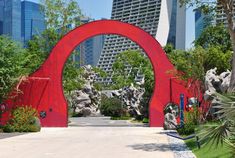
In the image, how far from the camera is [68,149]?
14.1 meters

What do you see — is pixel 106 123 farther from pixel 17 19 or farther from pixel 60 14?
pixel 17 19

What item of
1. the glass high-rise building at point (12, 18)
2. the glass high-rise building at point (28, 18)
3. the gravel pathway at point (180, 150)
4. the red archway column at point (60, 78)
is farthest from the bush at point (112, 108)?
the glass high-rise building at point (28, 18)

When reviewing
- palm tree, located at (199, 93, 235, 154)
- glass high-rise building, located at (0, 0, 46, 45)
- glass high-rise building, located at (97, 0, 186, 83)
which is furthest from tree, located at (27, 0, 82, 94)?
glass high-rise building, located at (0, 0, 46, 45)

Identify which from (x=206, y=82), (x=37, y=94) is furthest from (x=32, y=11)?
(x=206, y=82)

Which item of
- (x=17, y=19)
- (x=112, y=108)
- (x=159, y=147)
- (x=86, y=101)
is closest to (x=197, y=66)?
(x=159, y=147)

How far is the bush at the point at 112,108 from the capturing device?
A: 1677 inches

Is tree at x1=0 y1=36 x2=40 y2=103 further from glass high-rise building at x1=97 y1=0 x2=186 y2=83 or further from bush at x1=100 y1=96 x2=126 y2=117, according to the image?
glass high-rise building at x1=97 y1=0 x2=186 y2=83

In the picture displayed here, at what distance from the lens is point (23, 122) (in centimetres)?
2344

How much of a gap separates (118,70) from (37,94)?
991 inches

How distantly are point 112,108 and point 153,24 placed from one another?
1756 inches

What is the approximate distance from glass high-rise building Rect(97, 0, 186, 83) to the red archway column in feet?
160

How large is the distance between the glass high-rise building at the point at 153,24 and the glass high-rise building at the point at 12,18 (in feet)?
101

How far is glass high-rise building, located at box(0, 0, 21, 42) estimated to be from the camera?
11445 centimetres

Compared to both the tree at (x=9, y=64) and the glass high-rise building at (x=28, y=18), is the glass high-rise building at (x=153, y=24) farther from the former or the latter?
the tree at (x=9, y=64)
